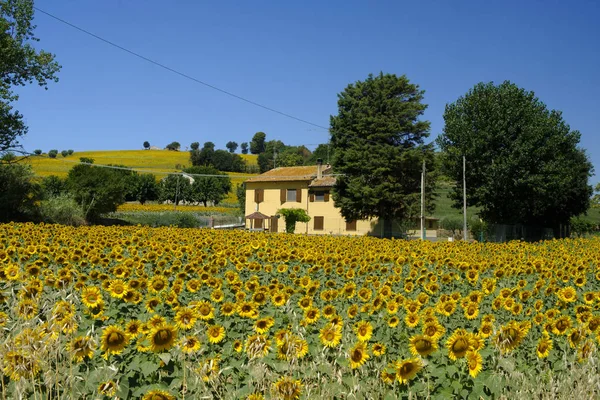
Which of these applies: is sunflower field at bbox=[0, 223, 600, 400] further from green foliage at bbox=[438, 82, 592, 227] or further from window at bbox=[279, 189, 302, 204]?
window at bbox=[279, 189, 302, 204]

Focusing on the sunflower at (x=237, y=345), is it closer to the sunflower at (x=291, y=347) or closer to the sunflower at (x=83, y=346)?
the sunflower at (x=291, y=347)

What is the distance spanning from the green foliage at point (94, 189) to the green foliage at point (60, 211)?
3962 millimetres

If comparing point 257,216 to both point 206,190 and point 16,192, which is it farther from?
point 206,190

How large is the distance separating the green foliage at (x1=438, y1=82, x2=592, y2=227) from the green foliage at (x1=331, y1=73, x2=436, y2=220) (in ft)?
8.37

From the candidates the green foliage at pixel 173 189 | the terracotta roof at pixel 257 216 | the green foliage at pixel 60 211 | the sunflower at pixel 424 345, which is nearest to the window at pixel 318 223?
the terracotta roof at pixel 257 216

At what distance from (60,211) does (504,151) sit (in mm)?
29954

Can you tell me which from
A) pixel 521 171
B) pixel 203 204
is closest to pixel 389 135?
pixel 521 171

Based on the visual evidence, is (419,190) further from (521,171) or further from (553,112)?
(553,112)

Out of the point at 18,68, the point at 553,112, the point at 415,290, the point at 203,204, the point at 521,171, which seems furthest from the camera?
the point at 203,204

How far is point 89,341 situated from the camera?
10.2 feet

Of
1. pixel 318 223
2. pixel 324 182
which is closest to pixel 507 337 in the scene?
pixel 324 182

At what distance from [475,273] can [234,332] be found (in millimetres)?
4191

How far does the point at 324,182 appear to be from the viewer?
2064 inches

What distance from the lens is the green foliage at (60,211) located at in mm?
35969
